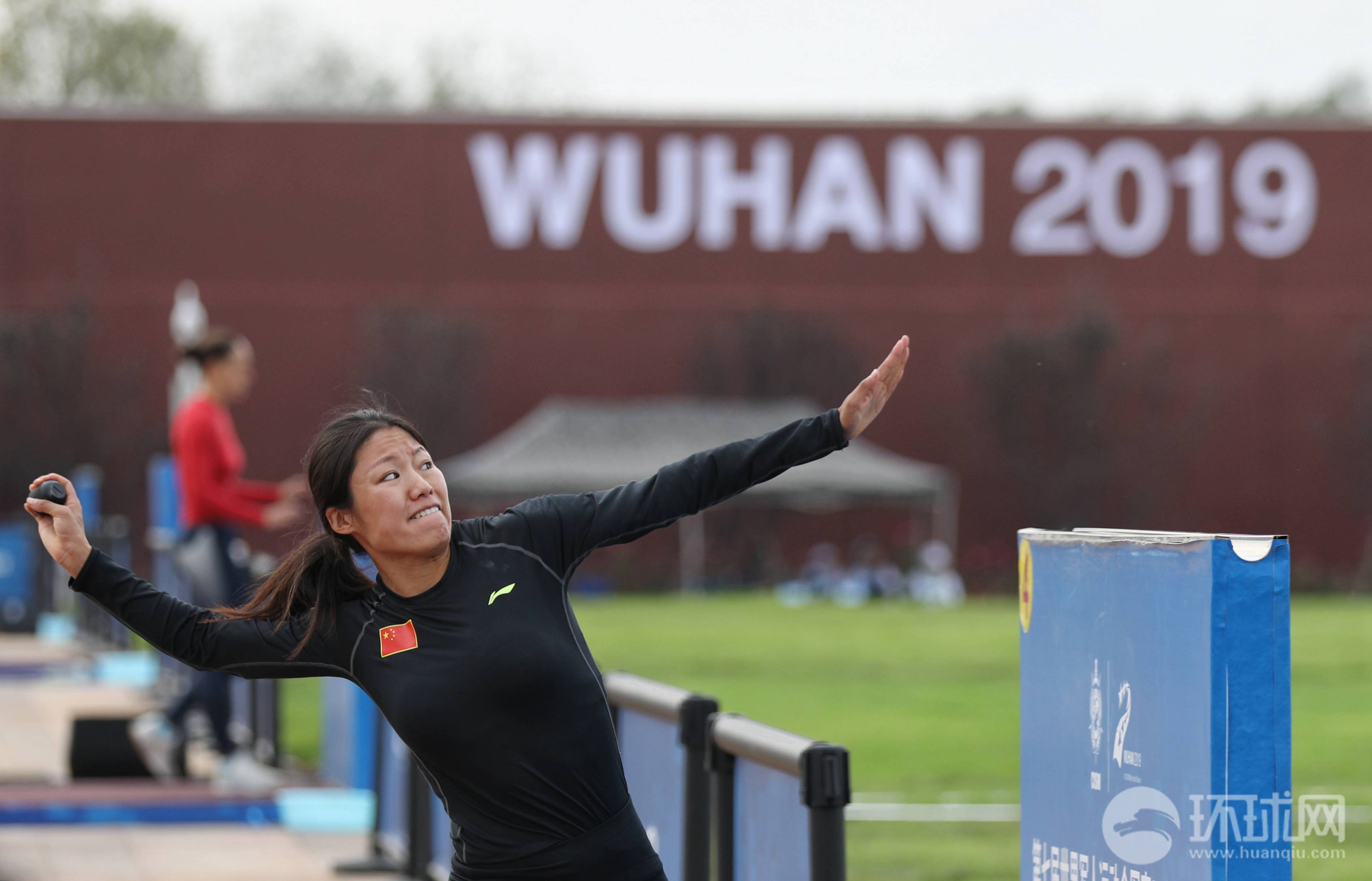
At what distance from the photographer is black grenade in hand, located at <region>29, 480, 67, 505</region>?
3846 mm

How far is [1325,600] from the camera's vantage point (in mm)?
36469

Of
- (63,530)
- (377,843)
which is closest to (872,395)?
(63,530)

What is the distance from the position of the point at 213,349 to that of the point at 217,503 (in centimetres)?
75

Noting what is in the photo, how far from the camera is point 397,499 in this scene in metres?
3.63

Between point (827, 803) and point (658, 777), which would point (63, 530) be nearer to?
point (827, 803)

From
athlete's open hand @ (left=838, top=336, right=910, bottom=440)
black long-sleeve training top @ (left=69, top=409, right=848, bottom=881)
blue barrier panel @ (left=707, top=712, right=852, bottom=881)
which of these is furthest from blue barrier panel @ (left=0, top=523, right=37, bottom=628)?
athlete's open hand @ (left=838, top=336, right=910, bottom=440)

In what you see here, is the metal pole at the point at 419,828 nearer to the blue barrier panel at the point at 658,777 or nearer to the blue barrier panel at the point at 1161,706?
the blue barrier panel at the point at 658,777

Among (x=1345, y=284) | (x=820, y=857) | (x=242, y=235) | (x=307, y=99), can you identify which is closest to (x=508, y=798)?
(x=820, y=857)

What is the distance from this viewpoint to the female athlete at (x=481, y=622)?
3.57 metres

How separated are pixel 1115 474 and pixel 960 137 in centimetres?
791

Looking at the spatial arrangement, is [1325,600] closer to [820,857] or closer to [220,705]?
[220,705]

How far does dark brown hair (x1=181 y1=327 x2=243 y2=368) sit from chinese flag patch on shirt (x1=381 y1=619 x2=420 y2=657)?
5974 mm

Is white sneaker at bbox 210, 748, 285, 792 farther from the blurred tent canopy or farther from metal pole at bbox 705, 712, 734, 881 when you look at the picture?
the blurred tent canopy

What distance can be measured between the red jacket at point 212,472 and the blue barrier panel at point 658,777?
3968mm
